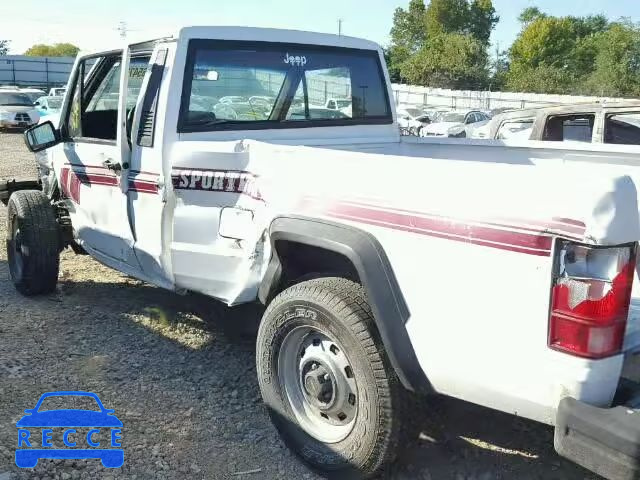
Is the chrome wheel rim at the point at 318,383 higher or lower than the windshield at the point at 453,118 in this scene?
lower

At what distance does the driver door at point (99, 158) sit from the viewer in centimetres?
439

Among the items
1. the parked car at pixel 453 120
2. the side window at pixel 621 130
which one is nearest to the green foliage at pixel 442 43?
the parked car at pixel 453 120

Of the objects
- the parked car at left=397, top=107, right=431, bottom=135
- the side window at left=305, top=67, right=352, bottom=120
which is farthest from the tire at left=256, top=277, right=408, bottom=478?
the parked car at left=397, top=107, right=431, bottom=135

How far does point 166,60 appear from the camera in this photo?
402 cm

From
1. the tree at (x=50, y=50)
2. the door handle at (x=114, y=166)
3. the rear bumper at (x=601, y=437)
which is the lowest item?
the rear bumper at (x=601, y=437)

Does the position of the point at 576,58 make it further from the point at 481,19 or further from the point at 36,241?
the point at 36,241

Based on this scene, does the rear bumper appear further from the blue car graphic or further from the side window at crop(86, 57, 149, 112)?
the side window at crop(86, 57, 149, 112)

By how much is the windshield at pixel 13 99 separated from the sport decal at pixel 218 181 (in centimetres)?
2507

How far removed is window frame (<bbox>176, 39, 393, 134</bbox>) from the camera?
156 inches

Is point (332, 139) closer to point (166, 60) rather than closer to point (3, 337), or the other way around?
point (166, 60)

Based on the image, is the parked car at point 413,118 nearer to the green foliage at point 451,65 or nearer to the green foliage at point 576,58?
the green foliage at point 576,58

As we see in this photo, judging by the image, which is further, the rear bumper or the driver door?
the driver door

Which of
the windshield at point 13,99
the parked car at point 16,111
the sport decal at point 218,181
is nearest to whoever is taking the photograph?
the sport decal at point 218,181

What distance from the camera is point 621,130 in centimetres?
625
